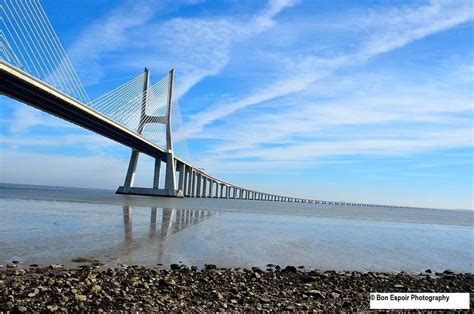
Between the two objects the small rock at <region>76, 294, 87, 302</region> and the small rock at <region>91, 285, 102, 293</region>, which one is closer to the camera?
the small rock at <region>76, 294, 87, 302</region>

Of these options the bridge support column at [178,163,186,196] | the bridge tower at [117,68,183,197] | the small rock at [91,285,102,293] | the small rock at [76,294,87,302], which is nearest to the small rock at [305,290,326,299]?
the small rock at [91,285,102,293]

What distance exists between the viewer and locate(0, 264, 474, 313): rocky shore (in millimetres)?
7098

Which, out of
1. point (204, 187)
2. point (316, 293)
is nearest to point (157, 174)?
point (204, 187)

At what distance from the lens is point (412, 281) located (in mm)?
12195

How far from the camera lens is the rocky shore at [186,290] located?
23.3ft

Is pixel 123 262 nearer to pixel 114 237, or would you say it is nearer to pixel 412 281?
pixel 114 237

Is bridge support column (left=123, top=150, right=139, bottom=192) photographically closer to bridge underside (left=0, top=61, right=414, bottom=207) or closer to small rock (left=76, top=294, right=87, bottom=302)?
bridge underside (left=0, top=61, right=414, bottom=207)

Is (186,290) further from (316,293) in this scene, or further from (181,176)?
(181,176)

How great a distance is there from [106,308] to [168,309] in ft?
3.11

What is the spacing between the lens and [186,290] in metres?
8.44

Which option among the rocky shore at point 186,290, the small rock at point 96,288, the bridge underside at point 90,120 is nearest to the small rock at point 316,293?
the rocky shore at point 186,290

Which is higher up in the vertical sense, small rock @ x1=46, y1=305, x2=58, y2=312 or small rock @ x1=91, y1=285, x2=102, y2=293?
small rock @ x1=91, y1=285, x2=102, y2=293

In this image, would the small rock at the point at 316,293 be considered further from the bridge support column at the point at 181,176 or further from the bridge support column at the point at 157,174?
the bridge support column at the point at 181,176

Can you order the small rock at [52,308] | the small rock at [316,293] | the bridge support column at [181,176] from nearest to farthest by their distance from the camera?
the small rock at [52,308] → the small rock at [316,293] → the bridge support column at [181,176]
